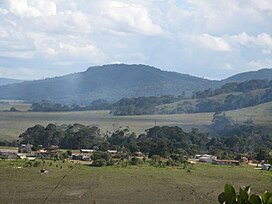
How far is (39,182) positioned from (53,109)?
278ft

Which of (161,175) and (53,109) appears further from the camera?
(53,109)

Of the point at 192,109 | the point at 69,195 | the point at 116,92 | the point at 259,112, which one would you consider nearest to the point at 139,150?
the point at 69,195

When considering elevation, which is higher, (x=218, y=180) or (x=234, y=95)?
(x=234, y=95)

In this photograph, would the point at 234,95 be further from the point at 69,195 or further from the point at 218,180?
the point at 69,195

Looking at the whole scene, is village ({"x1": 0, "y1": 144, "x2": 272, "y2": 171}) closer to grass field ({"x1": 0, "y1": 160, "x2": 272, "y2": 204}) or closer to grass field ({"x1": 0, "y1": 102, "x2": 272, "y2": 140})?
grass field ({"x1": 0, "y1": 160, "x2": 272, "y2": 204})

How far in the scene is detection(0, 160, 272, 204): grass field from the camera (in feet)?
81.0

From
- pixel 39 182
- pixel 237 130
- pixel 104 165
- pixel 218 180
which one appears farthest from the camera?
pixel 237 130

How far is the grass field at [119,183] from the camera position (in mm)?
24703

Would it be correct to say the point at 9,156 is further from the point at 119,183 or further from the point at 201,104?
the point at 201,104

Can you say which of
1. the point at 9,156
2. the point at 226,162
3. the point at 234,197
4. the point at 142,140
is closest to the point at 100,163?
the point at 9,156

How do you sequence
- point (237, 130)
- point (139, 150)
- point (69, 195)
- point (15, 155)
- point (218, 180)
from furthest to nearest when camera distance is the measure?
1. point (237, 130)
2. point (139, 150)
3. point (15, 155)
4. point (218, 180)
5. point (69, 195)

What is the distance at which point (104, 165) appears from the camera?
3631 centimetres

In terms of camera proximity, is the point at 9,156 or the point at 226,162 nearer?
the point at 9,156

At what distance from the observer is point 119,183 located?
28.5 m
